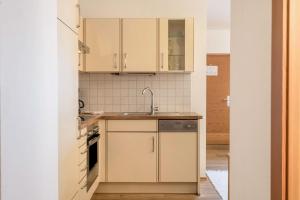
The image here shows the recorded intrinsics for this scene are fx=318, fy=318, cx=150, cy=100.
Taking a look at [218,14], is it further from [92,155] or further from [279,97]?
[279,97]

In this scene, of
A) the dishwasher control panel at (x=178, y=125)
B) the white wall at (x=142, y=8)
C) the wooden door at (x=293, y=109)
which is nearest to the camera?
the wooden door at (x=293, y=109)

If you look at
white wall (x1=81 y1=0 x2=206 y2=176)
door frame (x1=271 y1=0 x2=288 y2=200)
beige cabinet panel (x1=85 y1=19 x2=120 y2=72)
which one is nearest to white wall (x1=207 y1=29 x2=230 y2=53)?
white wall (x1=81 y1=0 x2=206 y2=176)

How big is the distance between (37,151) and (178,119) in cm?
232

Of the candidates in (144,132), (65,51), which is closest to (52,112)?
(65,51)

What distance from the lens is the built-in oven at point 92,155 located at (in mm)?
3043

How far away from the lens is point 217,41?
6969mm

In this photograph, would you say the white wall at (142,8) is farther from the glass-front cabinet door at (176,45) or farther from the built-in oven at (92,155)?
the built-in oven at (92,155)

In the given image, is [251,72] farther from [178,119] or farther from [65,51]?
[178,119]

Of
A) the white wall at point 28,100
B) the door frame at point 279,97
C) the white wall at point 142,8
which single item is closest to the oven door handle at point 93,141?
the white wall at point 28,100

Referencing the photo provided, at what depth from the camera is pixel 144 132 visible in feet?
11.8

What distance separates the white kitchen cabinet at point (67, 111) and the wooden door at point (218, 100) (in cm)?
492

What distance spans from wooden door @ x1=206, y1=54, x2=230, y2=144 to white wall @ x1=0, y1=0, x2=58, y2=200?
553 cm

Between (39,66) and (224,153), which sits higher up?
(39,66)

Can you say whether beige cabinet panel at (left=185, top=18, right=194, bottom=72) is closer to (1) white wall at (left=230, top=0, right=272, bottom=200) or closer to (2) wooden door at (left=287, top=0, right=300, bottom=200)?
(1) white wall at (left=230, top=0, right=272, bottom=200)
